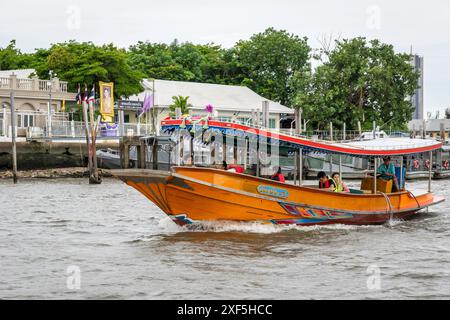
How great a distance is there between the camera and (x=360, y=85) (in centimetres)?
4994

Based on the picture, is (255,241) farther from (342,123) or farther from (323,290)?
(342,123)

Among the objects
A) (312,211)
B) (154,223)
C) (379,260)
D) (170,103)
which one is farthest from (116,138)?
(379,260)

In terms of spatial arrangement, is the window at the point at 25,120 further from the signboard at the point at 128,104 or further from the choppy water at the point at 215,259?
the choppy water at the point at 215,259

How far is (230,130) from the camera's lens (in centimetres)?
1748

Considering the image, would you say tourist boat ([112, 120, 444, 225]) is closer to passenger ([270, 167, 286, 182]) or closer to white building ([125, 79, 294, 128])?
passenger ([270, 167, 286, 182])

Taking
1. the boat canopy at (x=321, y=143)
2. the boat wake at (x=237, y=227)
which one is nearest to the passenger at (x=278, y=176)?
the boat canopy at (x=321, y=143)

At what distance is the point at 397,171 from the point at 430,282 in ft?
29.0

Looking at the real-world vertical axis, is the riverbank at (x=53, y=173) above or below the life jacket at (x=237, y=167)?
below

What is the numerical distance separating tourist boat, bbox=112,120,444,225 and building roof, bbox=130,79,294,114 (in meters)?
34.3

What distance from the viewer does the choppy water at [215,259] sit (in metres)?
12.6

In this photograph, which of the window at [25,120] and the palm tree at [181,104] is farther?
the palm tree at [181,104]

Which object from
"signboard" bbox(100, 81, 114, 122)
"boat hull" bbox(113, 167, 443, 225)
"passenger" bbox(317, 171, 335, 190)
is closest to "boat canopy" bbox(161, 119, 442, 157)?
"passenger" bbox(317, 171, 335, 190)

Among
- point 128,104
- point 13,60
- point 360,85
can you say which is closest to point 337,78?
point 360,85

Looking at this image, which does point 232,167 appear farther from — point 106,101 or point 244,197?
point 106,101
